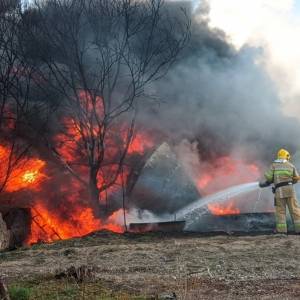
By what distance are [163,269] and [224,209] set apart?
7117mm

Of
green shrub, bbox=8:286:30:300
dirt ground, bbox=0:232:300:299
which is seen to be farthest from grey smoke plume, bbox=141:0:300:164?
green shrub, bbox=8:286:30:300

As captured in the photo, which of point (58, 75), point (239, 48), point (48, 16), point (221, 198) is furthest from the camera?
point (239, 48)

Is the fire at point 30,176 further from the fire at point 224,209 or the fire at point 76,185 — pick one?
the fire at point 224,209

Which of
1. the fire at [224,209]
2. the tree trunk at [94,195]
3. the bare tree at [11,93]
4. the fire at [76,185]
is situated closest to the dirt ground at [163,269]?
the tree trunk at [94,195]

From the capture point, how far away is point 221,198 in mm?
14000

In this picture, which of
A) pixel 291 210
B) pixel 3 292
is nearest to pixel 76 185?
pixel 291 210

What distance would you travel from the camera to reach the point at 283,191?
35.0ft

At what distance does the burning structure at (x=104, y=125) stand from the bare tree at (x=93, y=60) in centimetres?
3

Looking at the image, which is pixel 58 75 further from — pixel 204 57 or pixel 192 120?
pixel 204 57

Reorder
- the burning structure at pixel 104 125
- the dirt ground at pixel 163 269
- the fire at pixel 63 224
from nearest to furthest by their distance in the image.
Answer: the dirt ground at pixel 163 269, the burning structure at pixel 104 125, the fire at pixel 63 224

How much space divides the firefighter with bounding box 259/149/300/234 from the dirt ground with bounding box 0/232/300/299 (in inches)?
39.9

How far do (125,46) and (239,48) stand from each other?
8.41 m

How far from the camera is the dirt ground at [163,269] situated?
5.50 m

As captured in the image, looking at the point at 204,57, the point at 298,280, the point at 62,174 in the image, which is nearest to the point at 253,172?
the point at 204,57
